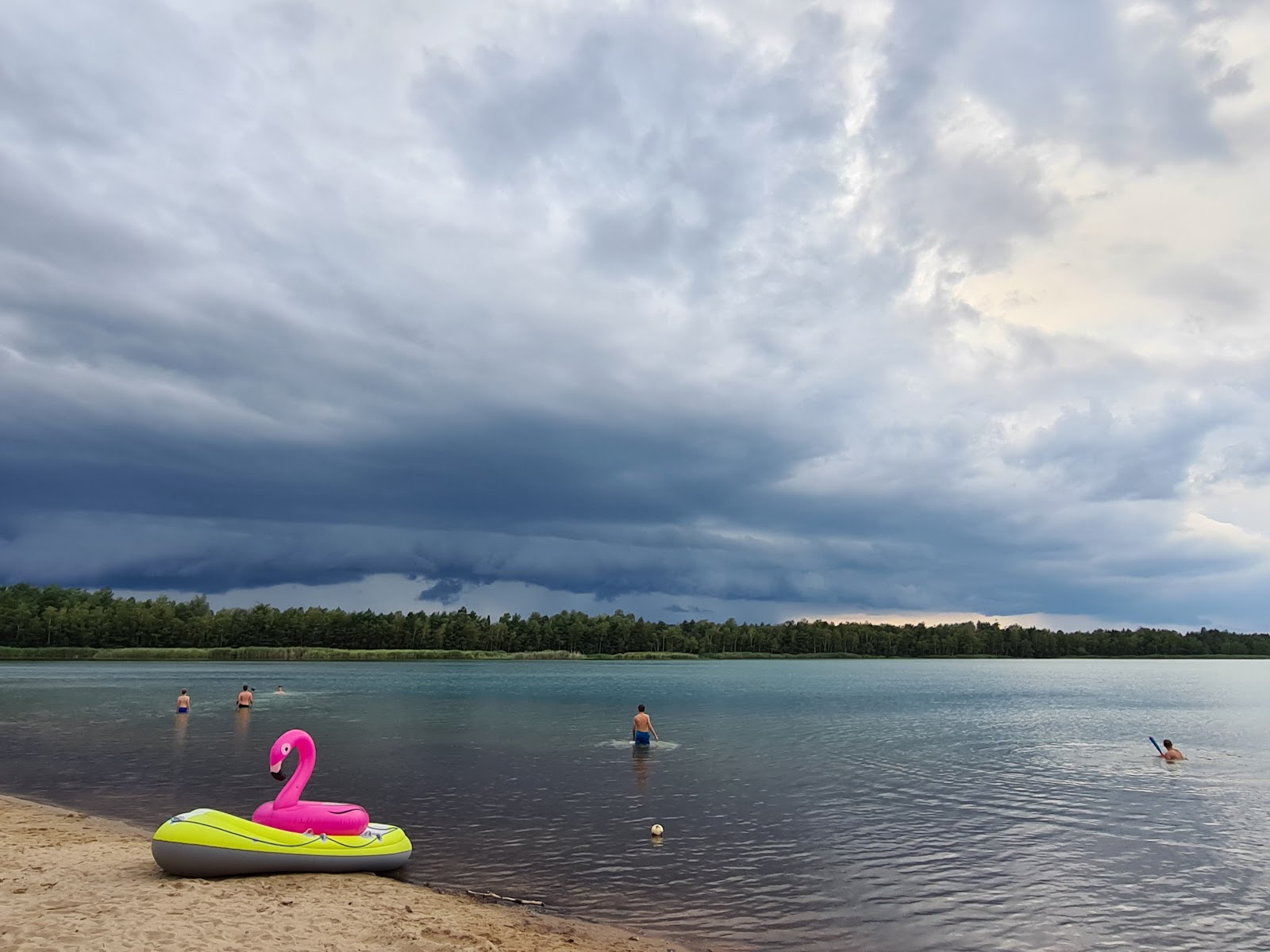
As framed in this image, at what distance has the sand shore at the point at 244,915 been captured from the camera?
12.5 metres

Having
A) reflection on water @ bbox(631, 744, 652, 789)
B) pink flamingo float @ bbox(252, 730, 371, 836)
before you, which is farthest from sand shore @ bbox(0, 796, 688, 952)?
reflection on water @ bbox(631, 744, 652, 789)

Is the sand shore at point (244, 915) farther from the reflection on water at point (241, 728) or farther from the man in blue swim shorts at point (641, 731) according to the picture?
the reflection on water at point (241, 728)

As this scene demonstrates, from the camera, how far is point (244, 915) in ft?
45.9

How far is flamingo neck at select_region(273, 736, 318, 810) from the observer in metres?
18.2

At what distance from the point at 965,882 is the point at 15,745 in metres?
46.5

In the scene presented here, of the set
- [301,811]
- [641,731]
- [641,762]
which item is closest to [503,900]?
[301,811]

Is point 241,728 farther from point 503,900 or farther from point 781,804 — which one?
point 503,900

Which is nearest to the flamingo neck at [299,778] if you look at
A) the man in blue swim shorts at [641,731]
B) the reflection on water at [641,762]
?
the reflection on water at [641,762]

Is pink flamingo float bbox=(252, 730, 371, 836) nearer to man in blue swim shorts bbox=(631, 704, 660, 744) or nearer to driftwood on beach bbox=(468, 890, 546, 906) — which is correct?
driftwood on beach bbox=(468, 890, 546, 906)

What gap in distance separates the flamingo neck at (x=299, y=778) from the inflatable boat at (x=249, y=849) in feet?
2.33

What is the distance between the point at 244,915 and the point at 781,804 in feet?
63.0

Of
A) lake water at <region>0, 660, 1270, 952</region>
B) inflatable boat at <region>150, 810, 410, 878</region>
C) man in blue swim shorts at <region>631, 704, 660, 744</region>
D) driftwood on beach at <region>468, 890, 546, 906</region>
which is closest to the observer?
inflatable boat at <region>150, 810, 410, 878</region>

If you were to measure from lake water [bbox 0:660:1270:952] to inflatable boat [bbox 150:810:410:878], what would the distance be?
1.51 m

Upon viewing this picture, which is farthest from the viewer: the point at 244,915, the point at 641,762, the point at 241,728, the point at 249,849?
the point at 241,728
